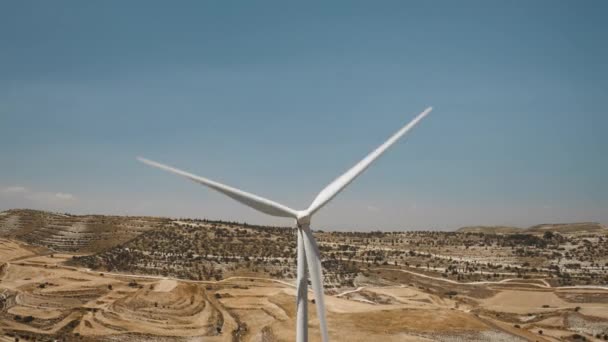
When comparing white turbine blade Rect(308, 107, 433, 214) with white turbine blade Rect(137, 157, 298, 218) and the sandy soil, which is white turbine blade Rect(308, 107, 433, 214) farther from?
the sandy soil

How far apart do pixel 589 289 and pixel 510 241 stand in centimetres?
5403

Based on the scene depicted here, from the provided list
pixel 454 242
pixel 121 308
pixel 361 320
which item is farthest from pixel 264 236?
pixel 361 320

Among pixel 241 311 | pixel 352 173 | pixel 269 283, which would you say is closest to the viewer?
pixel 352 173

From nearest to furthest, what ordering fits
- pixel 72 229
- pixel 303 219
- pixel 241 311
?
pixel 303 219, pixel 241 311, pixel 72 229

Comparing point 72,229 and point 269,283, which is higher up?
point 72,229

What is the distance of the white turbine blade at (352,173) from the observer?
29722mm

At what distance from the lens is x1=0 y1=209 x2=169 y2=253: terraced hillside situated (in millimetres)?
121125

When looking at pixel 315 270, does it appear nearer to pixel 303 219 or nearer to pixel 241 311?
pixel 303 219

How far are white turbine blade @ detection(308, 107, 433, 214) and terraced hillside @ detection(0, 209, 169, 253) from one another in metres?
101

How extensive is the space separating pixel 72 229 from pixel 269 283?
74.6 m

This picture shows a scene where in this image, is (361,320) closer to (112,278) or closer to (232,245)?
(112,278)

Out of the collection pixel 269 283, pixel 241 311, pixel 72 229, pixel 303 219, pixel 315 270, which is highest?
pixel 303 219

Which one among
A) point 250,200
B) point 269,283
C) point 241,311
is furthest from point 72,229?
point 250,200

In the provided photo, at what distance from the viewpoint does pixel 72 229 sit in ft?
440
